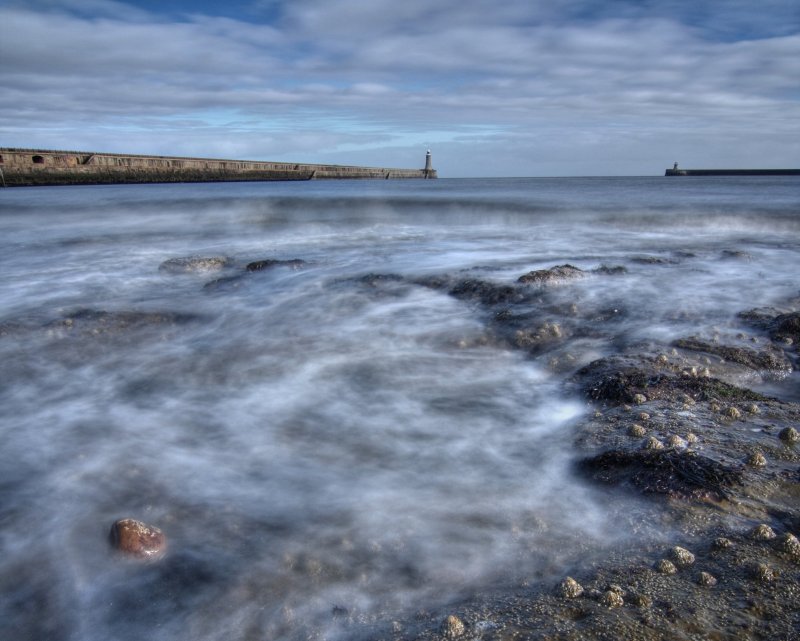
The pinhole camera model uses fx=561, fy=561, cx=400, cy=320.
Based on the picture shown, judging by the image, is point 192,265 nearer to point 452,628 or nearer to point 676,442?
point 676,442

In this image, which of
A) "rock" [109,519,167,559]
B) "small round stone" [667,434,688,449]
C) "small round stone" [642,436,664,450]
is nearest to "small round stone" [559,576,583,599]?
"small round stone" [642,436,664,450]

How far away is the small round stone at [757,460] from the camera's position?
2762mm

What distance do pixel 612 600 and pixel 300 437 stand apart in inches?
87.5

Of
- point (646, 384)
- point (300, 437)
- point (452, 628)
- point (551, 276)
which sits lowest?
point (300, 437)

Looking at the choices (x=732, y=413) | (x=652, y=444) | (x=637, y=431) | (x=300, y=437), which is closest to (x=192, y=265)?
(x=300, y=437)

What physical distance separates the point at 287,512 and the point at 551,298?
419cm

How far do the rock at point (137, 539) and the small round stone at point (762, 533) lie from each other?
249 cm

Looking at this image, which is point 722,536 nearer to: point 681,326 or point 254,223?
point 681,326

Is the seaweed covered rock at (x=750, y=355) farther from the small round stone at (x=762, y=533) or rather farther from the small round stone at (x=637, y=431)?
the small round stone at (x=762, y=533)

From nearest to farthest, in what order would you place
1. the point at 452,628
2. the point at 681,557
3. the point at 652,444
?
the point at 452,628
the point at 681,557
the point at 652,444

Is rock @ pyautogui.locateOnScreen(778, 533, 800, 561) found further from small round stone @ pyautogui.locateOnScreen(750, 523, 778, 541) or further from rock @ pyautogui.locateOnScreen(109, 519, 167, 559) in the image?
rock @ pyautogui.locateOnScreen(109, 519, 167, 559)

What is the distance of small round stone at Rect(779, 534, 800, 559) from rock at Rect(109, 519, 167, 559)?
255cm

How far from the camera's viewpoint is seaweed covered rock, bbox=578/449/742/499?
2592 mm

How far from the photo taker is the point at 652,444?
296 cm
